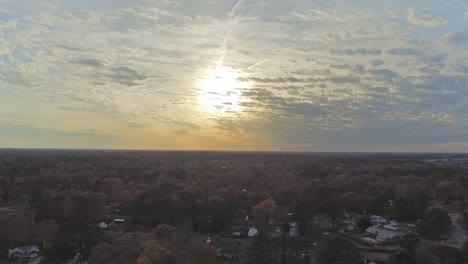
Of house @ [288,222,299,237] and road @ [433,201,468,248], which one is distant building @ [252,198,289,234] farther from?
road @ [433,201,468,248]

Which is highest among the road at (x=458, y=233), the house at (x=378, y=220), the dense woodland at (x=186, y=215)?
the dense woodland at (x=186, y=215)

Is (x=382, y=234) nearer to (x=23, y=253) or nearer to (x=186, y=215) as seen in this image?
(x=186, y=215)

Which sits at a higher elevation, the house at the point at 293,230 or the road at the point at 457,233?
the house at the point at 293,230

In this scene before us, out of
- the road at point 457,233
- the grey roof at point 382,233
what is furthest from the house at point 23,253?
the road at point 457,233

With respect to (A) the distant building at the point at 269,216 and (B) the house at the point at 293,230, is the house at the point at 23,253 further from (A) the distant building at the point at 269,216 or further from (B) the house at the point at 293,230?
(B) the house at the point at 293,230

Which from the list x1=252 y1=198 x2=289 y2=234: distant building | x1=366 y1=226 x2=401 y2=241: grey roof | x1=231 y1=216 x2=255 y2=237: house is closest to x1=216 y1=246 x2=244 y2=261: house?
x1=231 y1=216 x2=255 y2=237: house

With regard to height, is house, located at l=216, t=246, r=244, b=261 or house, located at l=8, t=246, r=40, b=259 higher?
house, located at l=8, t=246, r=40, b=259

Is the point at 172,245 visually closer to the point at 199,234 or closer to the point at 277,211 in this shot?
the point at 199,234

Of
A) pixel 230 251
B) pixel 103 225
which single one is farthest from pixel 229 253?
pixel 103 225
